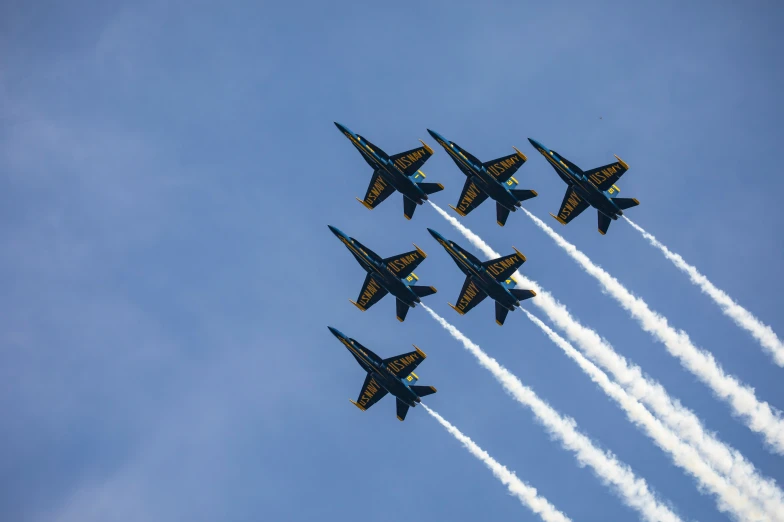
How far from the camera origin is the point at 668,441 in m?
86.6

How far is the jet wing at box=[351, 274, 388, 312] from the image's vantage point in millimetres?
89500

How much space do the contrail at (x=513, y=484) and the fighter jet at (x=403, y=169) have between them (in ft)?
67.3

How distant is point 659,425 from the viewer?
8731cm

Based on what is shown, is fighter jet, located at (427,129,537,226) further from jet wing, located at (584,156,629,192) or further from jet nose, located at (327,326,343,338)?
jet nose, located at (327,326,343,338)

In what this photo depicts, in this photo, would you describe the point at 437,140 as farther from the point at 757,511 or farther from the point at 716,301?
the point at 757,511

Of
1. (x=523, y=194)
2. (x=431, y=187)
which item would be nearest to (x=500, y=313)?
(x=523, y=194)

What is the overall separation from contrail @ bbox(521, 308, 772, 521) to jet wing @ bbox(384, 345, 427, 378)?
13371 mm

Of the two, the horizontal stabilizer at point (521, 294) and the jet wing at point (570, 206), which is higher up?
the jet wing at point (570, 206)

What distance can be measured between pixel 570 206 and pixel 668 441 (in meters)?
24.8

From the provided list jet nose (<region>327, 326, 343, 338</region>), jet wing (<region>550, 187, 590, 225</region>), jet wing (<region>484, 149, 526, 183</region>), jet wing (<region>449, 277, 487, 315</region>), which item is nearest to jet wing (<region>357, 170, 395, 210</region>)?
jet wing (<region>484, 149, 526, 183</region>)

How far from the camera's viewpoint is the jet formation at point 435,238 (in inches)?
3378

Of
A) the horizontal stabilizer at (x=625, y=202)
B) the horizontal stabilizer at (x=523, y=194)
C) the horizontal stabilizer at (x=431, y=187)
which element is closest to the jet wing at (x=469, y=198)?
the horizontal stabilizer at (x=523, y=194)

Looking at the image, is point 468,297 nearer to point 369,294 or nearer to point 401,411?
point 369,294

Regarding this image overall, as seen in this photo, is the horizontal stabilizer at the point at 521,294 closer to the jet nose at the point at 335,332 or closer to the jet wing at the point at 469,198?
the jet wing at the point at 469,198
